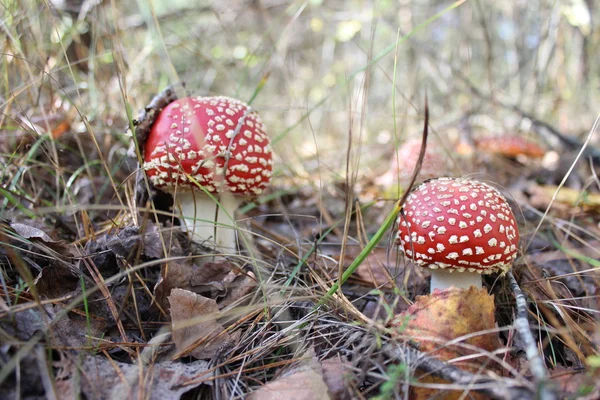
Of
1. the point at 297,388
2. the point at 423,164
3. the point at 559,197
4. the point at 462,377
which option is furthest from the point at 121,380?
the point at 559,197

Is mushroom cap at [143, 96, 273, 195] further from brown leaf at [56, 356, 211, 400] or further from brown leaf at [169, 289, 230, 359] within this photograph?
brown leaf at [56, 356, 211, 400]

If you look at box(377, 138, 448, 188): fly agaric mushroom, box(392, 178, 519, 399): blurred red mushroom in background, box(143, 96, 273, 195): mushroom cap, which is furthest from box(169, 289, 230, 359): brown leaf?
box(377, 138, 448, 188): fly agaric mushroom

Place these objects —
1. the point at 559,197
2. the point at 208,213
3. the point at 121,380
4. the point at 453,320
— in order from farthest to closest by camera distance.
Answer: the point at 559,197 → the point at 208,213 → the point at 453,320 → the point at 121,380

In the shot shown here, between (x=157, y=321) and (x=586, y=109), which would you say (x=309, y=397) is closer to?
(x=157, y=321)

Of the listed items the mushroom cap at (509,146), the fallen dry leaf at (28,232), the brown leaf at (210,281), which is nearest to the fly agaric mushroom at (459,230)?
the brown leaf at (210,281)

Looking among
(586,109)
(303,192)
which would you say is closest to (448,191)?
(303,192)

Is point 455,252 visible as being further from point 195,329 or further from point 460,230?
point 195,329

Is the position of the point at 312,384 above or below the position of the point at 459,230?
below
